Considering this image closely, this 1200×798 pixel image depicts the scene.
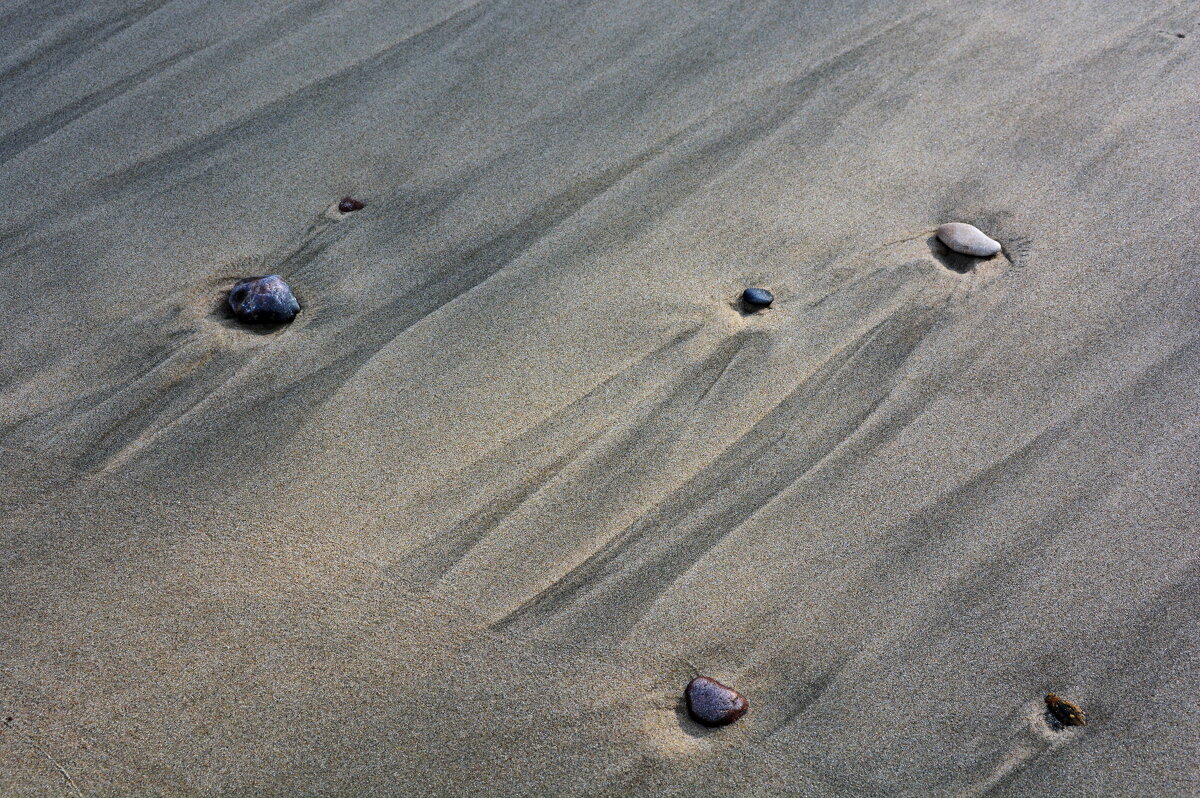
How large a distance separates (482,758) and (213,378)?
2.84 feet

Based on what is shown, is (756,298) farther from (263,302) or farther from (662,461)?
(263,302)

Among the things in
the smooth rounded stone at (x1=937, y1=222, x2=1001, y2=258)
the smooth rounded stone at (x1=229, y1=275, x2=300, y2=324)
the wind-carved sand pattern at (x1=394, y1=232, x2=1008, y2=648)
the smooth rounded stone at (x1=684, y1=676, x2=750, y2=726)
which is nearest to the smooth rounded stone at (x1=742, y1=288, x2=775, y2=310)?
the wind-carved sand pattern at (x1=394, y1=232, x2=1008, y2=648)

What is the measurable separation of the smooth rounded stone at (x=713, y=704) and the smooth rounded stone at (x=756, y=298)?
776mm

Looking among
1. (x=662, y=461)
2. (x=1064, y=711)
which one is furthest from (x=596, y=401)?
(x=1064, y=711)

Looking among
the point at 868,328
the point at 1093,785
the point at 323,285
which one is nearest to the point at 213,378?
the point at 323,285

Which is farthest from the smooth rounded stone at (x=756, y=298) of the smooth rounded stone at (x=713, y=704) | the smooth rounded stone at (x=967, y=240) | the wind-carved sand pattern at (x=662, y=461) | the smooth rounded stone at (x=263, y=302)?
the smooth rounded stone at (x=263, y=302)

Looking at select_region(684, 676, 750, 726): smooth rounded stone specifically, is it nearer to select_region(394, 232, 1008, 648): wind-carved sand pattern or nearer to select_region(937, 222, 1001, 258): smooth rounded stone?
select_region(394, 232, 1008, 648): wind-carved sand pattern

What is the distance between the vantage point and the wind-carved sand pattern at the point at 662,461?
1443 mm

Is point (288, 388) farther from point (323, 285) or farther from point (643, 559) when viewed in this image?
point (643, 559)

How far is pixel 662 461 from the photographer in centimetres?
160

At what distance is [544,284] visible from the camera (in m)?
1.86

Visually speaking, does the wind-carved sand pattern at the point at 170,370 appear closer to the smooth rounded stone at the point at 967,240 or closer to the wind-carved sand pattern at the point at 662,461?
the wind-carved sand pattern at the point at 662,461

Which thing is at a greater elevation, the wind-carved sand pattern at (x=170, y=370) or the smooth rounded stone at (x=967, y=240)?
the wind-carved sand pattern at (x=170, y=370)

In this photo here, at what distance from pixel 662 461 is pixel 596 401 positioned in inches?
6.9
